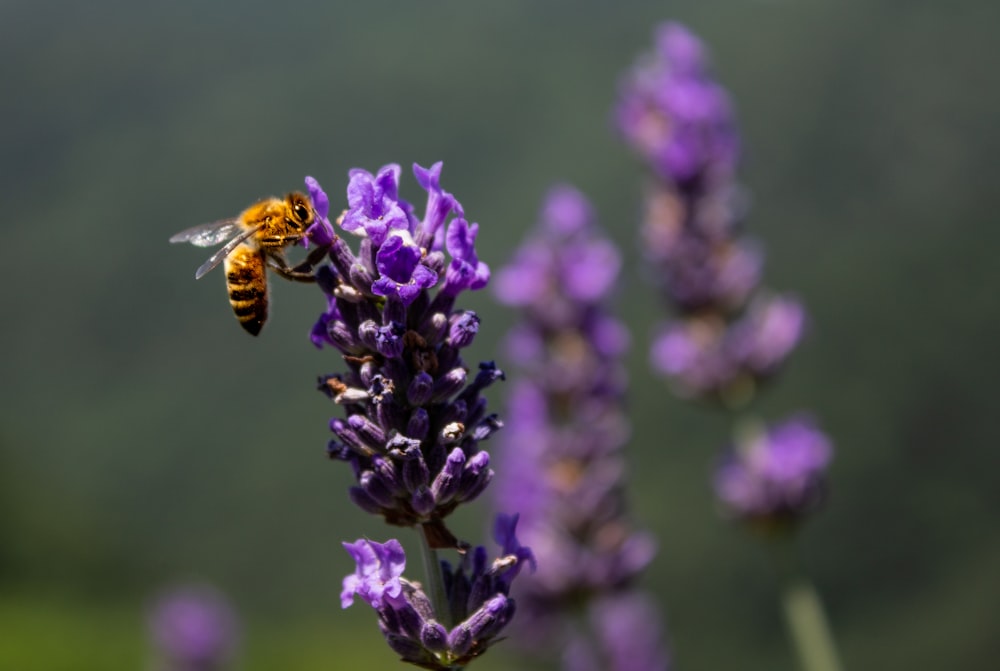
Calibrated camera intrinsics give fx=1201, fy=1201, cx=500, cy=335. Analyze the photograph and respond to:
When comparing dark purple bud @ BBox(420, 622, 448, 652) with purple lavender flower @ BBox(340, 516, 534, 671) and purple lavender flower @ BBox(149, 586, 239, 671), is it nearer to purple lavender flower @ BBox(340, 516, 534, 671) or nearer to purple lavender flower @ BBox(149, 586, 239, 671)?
purple lavender flower @ BBox(340, 516, 534, 671)

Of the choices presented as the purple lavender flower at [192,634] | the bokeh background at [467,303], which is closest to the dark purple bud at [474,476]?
the bokeh background at [467,303]

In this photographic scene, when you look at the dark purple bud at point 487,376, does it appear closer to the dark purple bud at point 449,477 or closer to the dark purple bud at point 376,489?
the dark purple bud at point 449,477

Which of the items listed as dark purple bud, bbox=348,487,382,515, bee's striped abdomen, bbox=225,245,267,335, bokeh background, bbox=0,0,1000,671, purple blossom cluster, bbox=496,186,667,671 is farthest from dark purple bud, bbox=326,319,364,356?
bokeh background, bbox=0,0,1000,671

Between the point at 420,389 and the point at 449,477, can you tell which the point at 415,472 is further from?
the point at 420,389

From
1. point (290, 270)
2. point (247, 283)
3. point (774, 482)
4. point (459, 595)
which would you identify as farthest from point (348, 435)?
point (774, 482)

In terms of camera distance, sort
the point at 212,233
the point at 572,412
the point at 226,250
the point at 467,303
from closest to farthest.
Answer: the point at 226,250 → the point at 212,233 → the point at 572,412 → the point at 467,303

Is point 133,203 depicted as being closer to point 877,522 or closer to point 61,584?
point 877,522

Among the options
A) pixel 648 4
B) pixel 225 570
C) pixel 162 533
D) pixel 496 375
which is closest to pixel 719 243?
pixel 496 375
